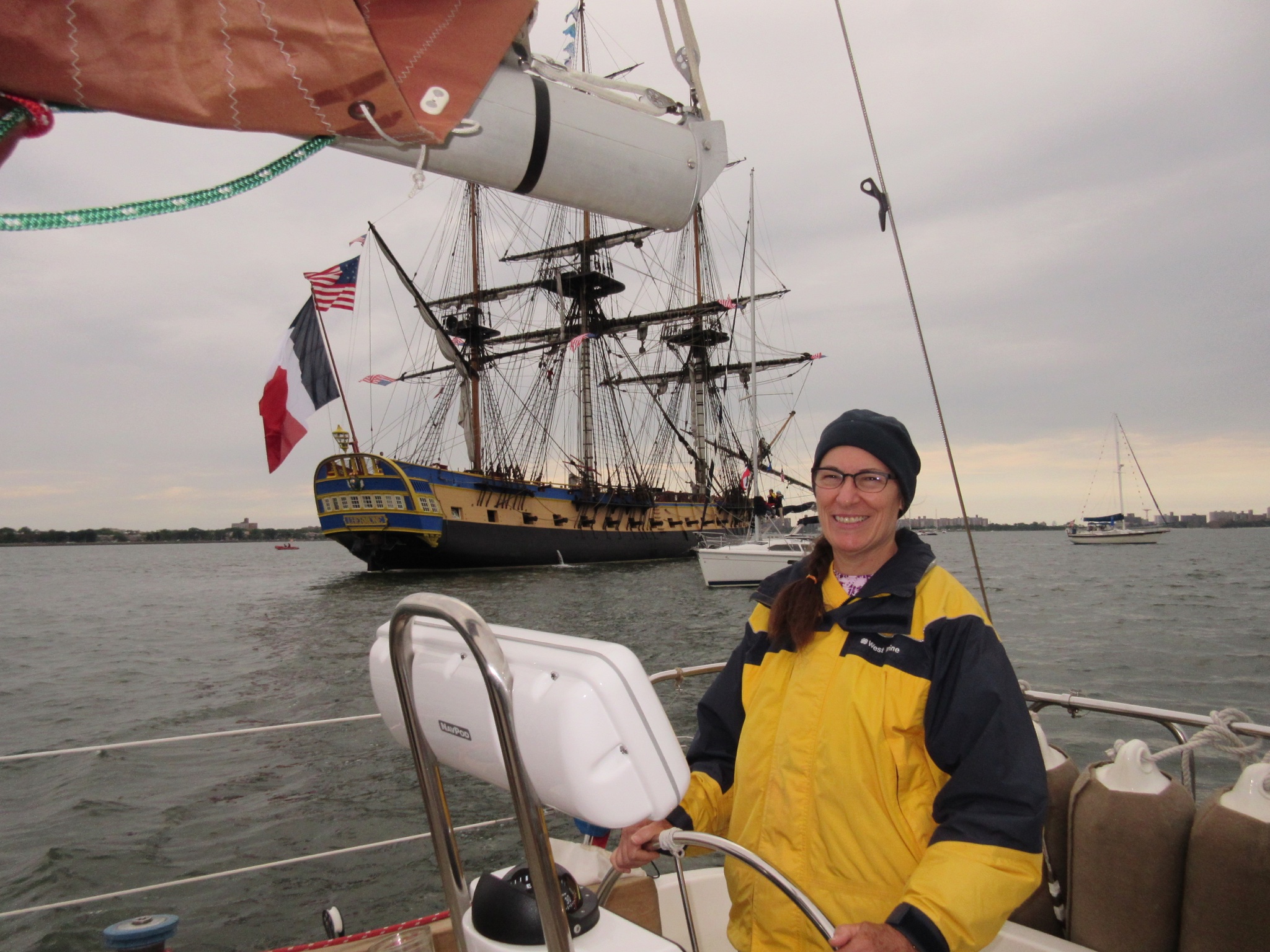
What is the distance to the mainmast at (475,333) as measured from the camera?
43.4 metres

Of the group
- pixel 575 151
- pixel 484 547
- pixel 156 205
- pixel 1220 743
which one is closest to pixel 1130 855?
pixel 1220 743

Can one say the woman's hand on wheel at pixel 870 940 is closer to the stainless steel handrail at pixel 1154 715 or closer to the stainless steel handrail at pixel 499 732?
the stainless steel handrail at pixel 499 732

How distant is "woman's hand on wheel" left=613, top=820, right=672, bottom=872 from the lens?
182 centimetres

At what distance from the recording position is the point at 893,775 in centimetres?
168

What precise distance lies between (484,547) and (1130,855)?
3909 cm

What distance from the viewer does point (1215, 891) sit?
212 cm

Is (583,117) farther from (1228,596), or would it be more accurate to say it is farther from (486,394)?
(486,394)

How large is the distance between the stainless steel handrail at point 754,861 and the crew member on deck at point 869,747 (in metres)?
0.07

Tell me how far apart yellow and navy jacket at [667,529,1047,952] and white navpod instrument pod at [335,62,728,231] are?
1110mm

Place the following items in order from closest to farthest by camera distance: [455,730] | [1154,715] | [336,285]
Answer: [455,730] < [1154,715] < [336,285]

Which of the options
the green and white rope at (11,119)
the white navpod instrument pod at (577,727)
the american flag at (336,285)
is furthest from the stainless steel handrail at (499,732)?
the american flag at (336,285)

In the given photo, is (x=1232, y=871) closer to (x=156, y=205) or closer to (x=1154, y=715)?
(x=1154, y=715)

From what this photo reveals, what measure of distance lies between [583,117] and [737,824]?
1.80 meters

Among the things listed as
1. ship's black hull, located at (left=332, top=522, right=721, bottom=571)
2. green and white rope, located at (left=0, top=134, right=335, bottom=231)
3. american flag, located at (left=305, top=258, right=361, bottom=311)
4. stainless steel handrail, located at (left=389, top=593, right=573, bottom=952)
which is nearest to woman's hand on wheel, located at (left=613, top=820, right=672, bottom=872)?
stainless steel handrail, located at (left=389, top=593, right=573, bottom=952)
